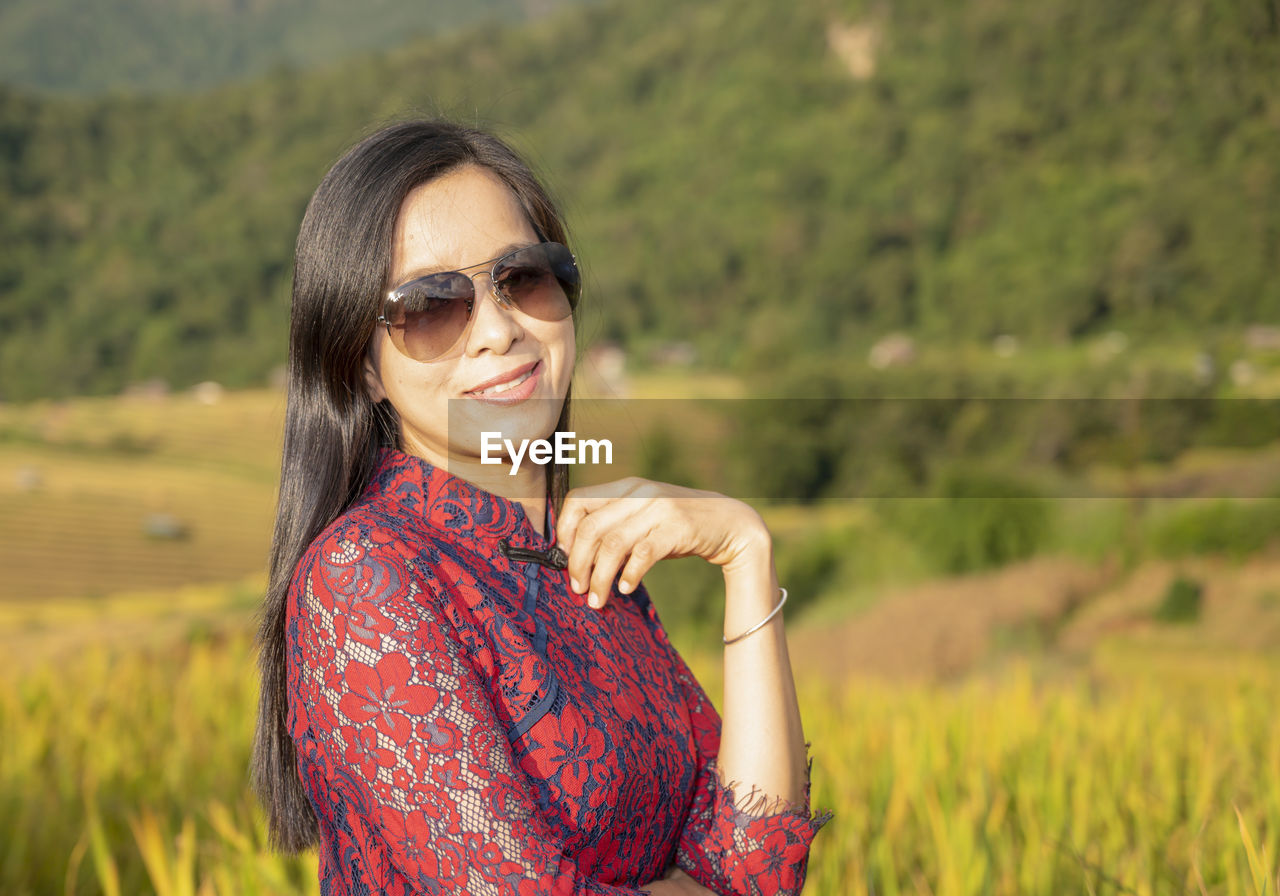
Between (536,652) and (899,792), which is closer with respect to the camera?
(536,652)

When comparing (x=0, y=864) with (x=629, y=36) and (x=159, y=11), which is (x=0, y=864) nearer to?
(x=629, y=36)

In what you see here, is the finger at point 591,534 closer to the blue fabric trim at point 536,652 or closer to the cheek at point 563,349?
the blue fabric trim at point 536,652

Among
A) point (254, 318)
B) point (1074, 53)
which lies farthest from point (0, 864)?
point (1074, 53)

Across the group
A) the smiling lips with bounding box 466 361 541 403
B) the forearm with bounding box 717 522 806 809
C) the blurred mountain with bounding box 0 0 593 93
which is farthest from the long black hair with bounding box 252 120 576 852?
the blurred mountain with bounding box 0 0 593 93

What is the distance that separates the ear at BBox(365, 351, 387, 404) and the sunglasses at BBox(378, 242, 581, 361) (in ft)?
0.20

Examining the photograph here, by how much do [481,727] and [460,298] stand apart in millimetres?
418

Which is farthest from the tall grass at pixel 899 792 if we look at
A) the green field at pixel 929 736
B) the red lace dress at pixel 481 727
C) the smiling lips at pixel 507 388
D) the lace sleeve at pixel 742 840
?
the smiling lips at pixel 507 388

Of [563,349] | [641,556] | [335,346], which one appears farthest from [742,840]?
[335,346]

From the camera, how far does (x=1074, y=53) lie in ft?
98.2

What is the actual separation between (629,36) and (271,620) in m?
48.2

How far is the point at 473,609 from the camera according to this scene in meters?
0.92

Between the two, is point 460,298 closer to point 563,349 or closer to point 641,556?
point 563,349

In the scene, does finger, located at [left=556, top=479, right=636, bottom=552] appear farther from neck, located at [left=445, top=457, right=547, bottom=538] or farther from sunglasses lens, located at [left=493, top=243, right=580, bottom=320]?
sunglasses lens, located at [left=493, top=243, right=580, bottom=320]

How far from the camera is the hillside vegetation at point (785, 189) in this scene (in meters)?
21.9
